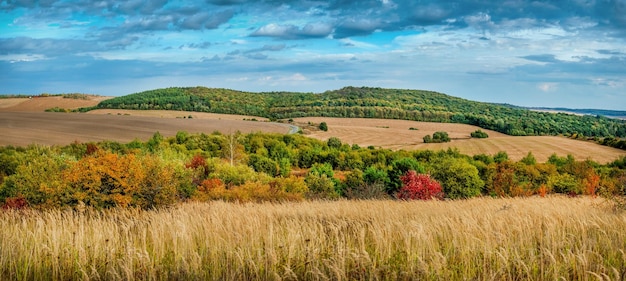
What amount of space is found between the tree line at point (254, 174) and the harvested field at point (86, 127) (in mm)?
5825

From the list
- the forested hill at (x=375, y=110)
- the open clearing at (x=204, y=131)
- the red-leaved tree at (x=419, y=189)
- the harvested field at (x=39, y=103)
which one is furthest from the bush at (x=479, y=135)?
the harvested field at (x=39, y=103)

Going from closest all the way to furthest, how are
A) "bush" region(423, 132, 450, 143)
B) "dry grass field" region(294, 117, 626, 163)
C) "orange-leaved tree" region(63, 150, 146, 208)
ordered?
"orange-leaved tree" region(63, 150, 146, 208) < "dry grass field" region(294, 117, 626, 163) < "bush" region(423, 132, 450, 143)

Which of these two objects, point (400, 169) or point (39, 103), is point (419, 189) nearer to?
point (400, 169)

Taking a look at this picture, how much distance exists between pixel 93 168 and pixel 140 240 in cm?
998

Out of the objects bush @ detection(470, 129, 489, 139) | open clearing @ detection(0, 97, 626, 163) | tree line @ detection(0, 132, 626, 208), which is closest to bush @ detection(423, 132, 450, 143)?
open clearing @ detection(0, 97, 626, 163)

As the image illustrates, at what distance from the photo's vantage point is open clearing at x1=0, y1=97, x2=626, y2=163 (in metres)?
84.8

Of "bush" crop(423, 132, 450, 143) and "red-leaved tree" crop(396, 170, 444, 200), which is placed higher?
"red-leaved tree" crop(396, 170, 444, 200)

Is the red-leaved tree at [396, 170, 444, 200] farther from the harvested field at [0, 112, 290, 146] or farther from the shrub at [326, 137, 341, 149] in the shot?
the shrub at [326, 137, 341, 149]

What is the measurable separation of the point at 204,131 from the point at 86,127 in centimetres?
2240

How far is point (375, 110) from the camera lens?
173 meters

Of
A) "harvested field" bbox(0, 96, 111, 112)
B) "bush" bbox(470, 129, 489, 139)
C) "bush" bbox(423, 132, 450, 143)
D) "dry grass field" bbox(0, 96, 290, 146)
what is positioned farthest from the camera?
"bush" bbox(470, 129, 489, 139)

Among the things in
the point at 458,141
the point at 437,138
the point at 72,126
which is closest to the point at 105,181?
the point at 72,126

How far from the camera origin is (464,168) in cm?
5372

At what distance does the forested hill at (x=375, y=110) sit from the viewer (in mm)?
139750
